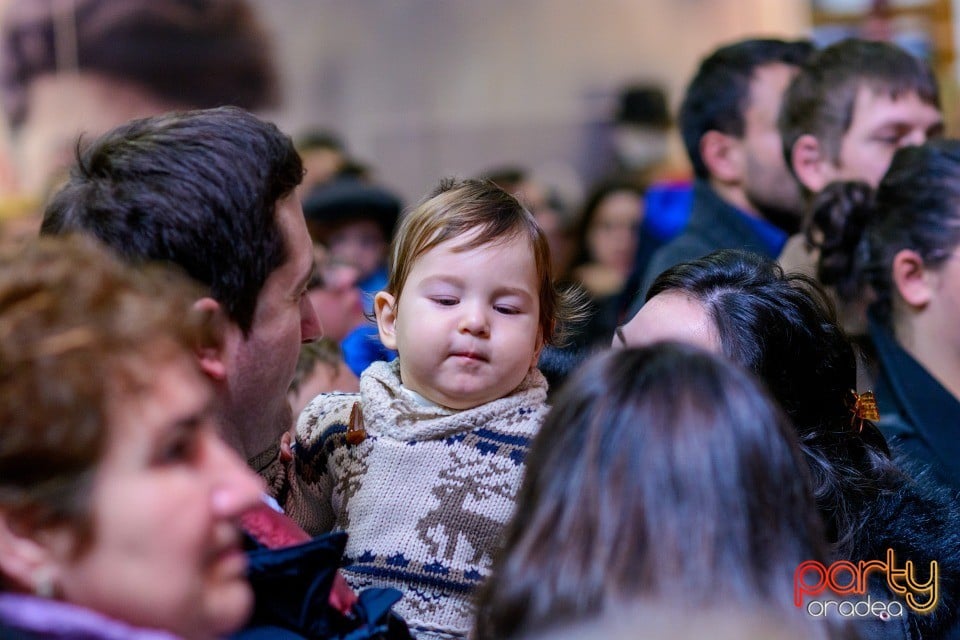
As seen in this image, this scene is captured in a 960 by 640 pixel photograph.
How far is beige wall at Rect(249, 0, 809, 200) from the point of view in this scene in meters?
7.03

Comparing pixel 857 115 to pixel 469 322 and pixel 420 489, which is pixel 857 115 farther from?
pixel 420 489

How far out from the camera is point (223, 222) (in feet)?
5.55

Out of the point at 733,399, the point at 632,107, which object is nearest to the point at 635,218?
the point at 632,107

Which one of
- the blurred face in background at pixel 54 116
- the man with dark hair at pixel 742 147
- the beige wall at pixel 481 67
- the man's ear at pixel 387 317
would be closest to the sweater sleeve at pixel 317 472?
the man's ear at pixel 387 317

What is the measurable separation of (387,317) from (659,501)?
1.19 m

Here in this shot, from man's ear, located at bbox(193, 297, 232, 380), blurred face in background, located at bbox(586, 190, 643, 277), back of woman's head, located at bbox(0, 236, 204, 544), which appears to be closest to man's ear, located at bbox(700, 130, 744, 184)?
blurred face in background, located at bbox(586, 190, 643, 277)

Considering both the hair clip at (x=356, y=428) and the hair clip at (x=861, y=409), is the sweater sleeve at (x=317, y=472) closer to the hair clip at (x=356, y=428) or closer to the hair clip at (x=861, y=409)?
the hair clip at (x=356, y=428)

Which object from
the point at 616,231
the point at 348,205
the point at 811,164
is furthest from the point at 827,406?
the point at 616,231

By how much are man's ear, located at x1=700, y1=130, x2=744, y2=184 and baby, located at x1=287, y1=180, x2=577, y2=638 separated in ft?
5.76

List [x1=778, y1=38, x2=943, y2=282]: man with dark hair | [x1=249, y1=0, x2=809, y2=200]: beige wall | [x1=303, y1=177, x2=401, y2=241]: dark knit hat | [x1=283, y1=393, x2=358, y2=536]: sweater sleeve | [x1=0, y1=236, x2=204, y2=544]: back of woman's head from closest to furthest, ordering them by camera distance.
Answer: [x1=0, y1=236, x2=204, y2=544]: back of woman's head, [x1=283, y1=393, x2=358, y2=536]: sweater sleeve, [x1=778, y1=38, x2=943, y2=282]: man with dark hair, [x1=303, y1=177, x2=401, y2=241]: dark knit hat, [x1=249, y1=0, x2=809, y2=200]: beige wall

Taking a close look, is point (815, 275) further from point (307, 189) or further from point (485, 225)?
point (307, 189)

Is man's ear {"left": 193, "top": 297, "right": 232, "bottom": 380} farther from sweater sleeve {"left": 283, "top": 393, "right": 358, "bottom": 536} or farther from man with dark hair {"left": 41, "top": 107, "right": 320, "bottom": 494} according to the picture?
sweater sleeve {"left": 283, "top": 393, "right": 358, "bottom": 536}

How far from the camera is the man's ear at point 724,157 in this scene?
3.87 meters

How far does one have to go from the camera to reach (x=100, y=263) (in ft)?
4.33
